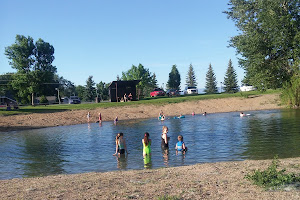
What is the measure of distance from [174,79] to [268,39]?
8845 centimetres

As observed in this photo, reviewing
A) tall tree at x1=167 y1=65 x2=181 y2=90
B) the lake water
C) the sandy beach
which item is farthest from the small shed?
tall tree at x1=167 y1=65 x2=181 y2=90

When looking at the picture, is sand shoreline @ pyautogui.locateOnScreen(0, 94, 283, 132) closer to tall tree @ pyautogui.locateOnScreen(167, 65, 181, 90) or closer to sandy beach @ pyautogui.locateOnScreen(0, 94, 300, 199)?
Result: sandy beach @ pyautogui.locateOnScreen(0, 94, 300, 199)

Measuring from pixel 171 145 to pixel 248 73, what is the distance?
26.8 metres

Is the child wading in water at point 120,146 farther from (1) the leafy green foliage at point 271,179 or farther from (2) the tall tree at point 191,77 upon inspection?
(2) the tall tree at point 191,77

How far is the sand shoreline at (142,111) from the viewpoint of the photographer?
40.4 meters

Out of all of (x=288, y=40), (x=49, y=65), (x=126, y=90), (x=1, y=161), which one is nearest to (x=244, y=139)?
(x=1, y=161)

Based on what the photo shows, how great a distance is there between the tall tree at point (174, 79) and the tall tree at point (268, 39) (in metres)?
83.2

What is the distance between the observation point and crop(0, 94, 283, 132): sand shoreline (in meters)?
40.4

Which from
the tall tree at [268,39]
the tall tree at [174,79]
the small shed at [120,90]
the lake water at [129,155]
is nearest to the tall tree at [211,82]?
the tall tree at [174,79]

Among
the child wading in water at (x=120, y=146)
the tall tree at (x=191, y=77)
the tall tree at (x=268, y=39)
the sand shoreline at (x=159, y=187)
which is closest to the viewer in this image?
the sand shoreline at (x=159, y=187)

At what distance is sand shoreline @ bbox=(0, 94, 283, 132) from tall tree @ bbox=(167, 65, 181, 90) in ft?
233

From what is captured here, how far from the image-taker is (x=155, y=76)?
125 metres

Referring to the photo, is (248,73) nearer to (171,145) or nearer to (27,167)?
(171,145)

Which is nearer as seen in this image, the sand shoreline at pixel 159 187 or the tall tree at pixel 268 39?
the sand shoreline at pixel 159 187
